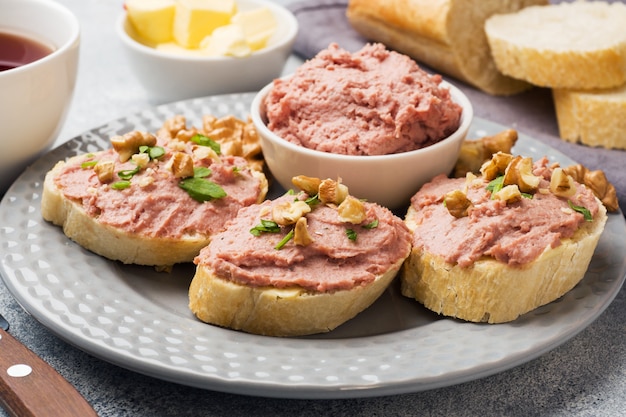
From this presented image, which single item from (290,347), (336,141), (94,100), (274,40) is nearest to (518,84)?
(274,40)

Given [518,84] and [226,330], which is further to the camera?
[518,84]

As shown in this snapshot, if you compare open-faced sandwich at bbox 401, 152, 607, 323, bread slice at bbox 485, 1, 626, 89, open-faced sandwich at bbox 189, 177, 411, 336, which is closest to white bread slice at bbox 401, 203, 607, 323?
open-faced sandwich at bbox 401, 152, 607, 323

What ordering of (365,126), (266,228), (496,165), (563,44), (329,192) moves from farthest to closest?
(563,44), (365,126), (496,165), (329,192), (266,228)

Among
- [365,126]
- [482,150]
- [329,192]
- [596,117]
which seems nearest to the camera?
[329,192]

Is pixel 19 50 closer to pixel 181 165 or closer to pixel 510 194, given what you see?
pixel 181 165

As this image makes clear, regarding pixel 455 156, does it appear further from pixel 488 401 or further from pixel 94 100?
pixel 94 100

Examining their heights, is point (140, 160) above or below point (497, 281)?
above

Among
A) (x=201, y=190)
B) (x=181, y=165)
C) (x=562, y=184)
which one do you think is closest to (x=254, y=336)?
(x=201, y=190)

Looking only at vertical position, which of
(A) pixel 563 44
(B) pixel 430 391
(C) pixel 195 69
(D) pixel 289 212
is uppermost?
(D) pixel 289 212
